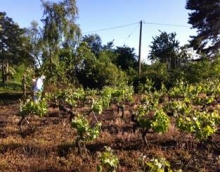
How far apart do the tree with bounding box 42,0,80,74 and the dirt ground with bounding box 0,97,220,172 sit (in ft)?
61.7

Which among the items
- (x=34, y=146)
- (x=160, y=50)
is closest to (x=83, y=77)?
(x=34, y=146)

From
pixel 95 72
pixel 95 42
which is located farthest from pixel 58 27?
pixel 95 42

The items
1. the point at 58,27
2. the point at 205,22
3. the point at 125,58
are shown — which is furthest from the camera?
the point at 125,58

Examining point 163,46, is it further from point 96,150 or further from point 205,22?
point 96,150

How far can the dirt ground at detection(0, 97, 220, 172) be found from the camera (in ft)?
26.1

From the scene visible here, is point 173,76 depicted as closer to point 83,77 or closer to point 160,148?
point 83,77

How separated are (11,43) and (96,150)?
121ft

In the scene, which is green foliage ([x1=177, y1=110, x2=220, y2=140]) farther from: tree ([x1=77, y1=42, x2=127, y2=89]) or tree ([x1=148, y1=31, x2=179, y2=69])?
tree ([x1=148, y1=31, x2=179, y2=69])

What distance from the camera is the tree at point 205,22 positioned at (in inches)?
1505

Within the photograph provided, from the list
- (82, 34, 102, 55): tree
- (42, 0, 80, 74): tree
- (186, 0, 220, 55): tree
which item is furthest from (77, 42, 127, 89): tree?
(82, 34, 102, 55): tree

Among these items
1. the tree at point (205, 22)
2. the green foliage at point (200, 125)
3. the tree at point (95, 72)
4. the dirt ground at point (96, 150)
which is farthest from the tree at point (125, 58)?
the green foliage at point (200, 125)

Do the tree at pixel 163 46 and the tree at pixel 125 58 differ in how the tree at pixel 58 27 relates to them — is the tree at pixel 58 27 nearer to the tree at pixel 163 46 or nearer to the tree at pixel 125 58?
the tree at pixel 125 58

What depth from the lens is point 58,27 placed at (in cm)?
3016

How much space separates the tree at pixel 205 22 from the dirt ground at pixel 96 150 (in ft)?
94.8
